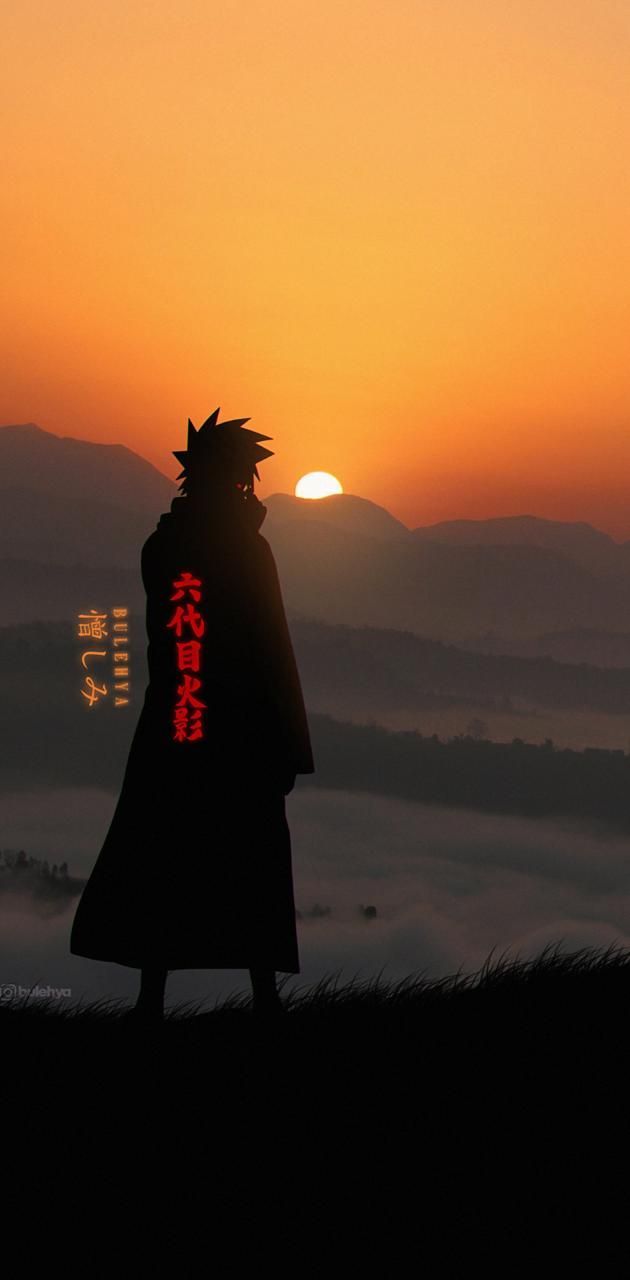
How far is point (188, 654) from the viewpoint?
7.40m

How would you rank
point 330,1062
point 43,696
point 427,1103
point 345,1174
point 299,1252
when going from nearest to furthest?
point 299,1252
point 345,1174
point 427,1103
point 330,1062
point 43,696

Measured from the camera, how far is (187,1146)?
20.4ft

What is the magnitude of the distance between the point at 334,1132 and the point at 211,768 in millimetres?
1909

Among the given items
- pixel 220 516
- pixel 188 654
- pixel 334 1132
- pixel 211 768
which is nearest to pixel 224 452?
pixel 220 516

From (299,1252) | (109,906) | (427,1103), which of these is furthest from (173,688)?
(299,1252)

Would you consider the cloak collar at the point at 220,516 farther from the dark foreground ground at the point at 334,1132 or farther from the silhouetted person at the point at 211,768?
the dark foreground ground at the point at 334,1132

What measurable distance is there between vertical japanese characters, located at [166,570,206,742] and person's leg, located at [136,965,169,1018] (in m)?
Answer: 1.19

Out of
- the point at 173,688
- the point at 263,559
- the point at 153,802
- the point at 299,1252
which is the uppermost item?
the point at 263,559

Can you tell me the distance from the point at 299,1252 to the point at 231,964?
201cm

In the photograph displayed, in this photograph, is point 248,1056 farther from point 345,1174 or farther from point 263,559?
point 263,559

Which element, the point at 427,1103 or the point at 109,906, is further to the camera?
the point at 109,906

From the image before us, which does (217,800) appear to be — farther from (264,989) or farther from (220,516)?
(220,516)

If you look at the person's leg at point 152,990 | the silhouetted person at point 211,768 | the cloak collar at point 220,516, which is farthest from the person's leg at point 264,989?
the cloak collar at point 220,516

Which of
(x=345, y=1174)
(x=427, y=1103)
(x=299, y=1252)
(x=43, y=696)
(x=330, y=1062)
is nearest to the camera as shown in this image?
(x=299, y=1252)
